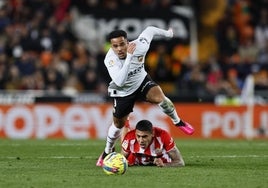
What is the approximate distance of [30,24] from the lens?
26359 millimetres

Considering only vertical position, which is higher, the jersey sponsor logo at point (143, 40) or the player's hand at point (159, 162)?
the jersey sponsor logo at point (143, 40)

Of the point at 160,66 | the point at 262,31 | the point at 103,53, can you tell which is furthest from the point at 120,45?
the point at 262,31

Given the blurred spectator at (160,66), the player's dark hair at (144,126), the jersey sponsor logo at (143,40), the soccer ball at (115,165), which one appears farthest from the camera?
the blurred spectator at (160,66)

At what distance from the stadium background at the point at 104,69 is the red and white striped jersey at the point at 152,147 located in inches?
396

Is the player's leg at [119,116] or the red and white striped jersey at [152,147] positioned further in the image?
the player's leg at [119,116]

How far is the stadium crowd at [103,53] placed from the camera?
24984 millimetres

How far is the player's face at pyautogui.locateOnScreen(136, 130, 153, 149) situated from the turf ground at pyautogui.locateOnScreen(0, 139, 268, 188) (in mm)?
394

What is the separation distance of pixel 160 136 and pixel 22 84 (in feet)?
38.9

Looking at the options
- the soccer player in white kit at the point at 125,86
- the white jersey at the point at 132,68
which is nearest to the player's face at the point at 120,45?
the soccer player in white kit at the point at 125,86

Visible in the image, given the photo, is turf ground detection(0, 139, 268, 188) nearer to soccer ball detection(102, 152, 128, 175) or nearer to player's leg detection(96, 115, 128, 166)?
soccer ball detection(102, 152, 128, 175)

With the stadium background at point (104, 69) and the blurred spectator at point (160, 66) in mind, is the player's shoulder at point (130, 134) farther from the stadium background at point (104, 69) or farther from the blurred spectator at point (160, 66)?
the blurred spectator at point (160, 66)

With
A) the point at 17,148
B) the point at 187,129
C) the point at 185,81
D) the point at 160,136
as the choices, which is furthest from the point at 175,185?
the point at 185,81

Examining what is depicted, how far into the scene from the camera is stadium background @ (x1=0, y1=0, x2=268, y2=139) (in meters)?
23.8

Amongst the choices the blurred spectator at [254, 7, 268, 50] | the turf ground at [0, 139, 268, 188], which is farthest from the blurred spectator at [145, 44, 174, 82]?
the turf ground at [0, 139, 268, 188]
